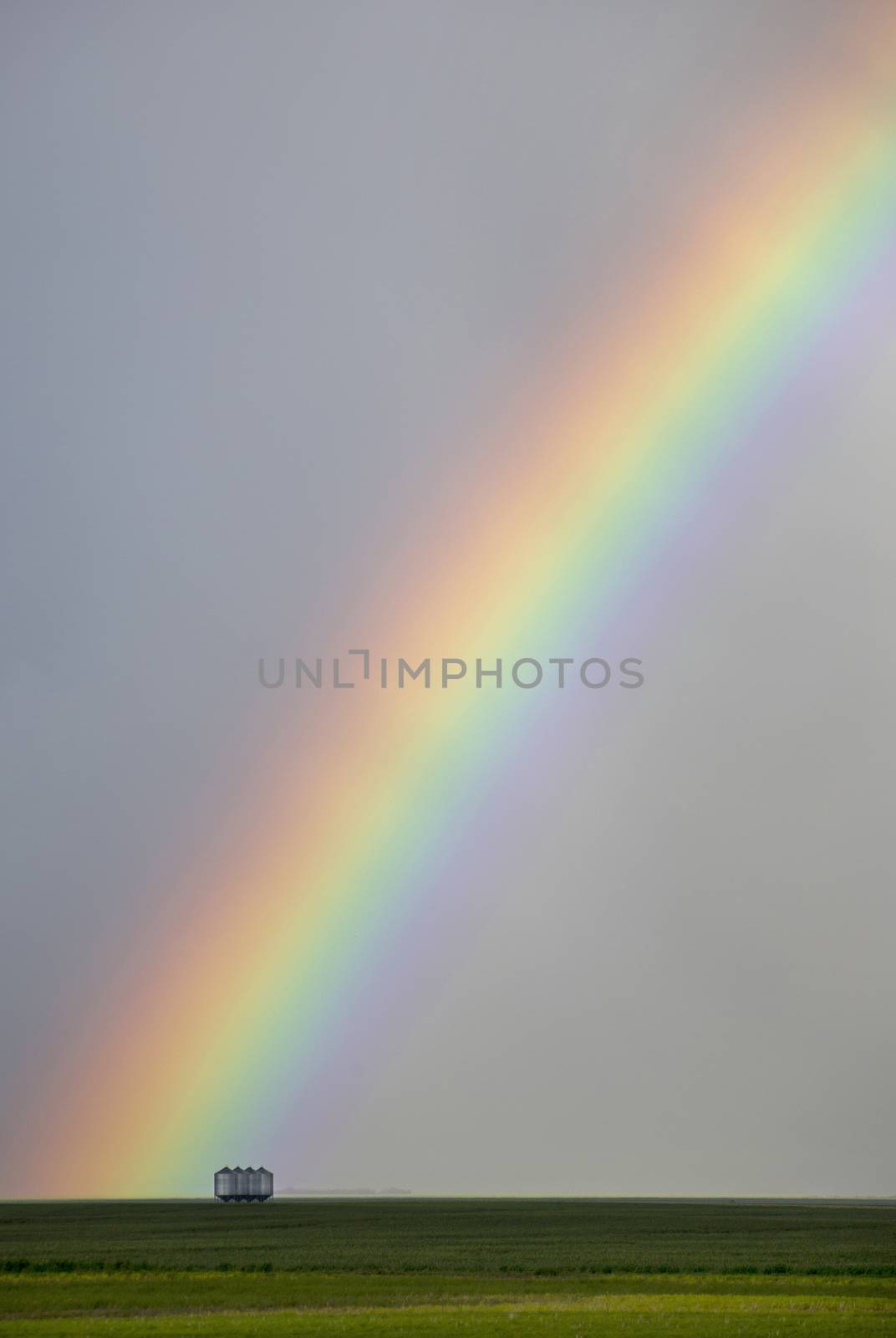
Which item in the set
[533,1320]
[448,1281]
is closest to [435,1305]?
[533,1320]

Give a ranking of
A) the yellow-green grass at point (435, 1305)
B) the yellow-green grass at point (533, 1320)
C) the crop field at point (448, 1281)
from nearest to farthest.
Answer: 1. the yellow-green grass at point (533, 1320)
2. the yellow-green grass at point (435, 1305)
3. the crop field at point (448, 1281)

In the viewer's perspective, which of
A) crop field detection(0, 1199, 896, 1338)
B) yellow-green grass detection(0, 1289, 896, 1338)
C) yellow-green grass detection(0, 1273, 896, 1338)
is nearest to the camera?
yellow-green grass detection(0, 1289, 896, 1338)

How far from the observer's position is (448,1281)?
62.4 m

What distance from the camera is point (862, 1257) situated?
79375 mm

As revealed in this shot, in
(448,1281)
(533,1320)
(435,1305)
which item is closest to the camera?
(533,1320)

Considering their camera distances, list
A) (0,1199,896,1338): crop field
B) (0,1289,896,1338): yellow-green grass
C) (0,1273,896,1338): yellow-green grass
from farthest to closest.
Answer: (0,1199,896,1338): crop field < (0,1273,896,1338): yellow-green grass < (0,1289,896,1338): yellow-green grass

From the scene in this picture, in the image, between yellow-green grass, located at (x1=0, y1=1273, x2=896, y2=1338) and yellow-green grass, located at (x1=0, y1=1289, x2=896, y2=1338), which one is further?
yellow-green grass, located at (x1=0, y1=1273, x2=896, y2=1338)

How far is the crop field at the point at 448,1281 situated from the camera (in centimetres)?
4500

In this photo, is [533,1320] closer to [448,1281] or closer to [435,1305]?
[435,1305]

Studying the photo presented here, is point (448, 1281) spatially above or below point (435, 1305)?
below

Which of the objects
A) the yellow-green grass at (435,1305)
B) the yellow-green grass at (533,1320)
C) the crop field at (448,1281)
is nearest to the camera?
the yellow-green grass at (533,1320)

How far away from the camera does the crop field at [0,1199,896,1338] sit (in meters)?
45.0

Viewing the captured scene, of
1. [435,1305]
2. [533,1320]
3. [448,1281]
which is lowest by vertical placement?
[448,1281]

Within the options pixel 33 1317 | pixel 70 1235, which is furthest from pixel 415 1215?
pixel 33 1317
